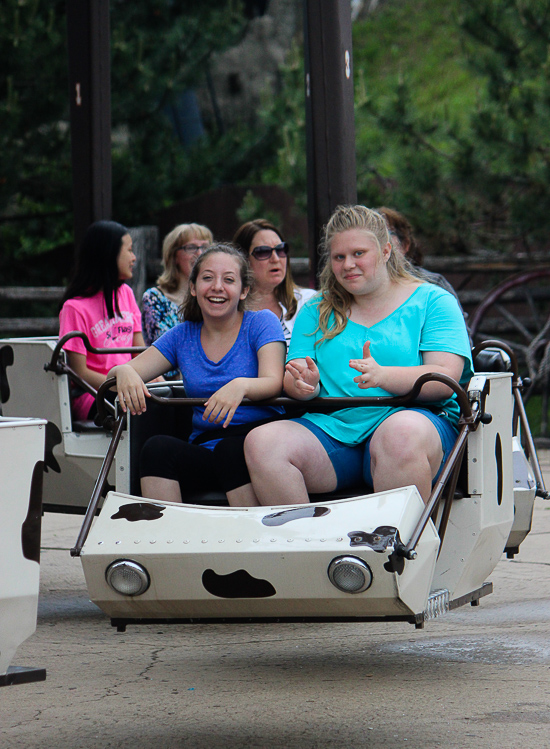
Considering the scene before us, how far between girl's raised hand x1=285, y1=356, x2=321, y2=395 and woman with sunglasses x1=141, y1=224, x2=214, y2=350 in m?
2.21

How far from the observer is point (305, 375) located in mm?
3562

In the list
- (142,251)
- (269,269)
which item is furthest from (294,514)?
(142,251)

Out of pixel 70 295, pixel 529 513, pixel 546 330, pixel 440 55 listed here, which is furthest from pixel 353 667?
pixel 440 55

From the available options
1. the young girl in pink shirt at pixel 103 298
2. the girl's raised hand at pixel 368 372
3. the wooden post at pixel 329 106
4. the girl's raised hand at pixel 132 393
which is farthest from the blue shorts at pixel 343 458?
the wooden post at pixel 329 106

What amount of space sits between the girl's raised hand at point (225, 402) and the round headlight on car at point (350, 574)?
2.54 ft

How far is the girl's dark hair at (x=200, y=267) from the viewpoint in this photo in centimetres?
A: 390

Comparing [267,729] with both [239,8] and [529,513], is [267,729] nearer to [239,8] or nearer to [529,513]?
[529,513]

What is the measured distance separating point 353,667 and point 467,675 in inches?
16.2

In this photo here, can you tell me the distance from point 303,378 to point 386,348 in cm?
29

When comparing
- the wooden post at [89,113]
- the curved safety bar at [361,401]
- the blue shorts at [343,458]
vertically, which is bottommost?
the blue shorts at [343,458]

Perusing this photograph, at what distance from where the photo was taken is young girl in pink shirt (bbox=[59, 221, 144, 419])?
5289 millimetres

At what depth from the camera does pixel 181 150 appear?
40.2ft

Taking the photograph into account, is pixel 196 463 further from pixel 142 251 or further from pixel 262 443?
pixel 142 251

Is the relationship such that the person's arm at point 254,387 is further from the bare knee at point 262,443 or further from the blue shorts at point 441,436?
the blue shorts at point 441,436
